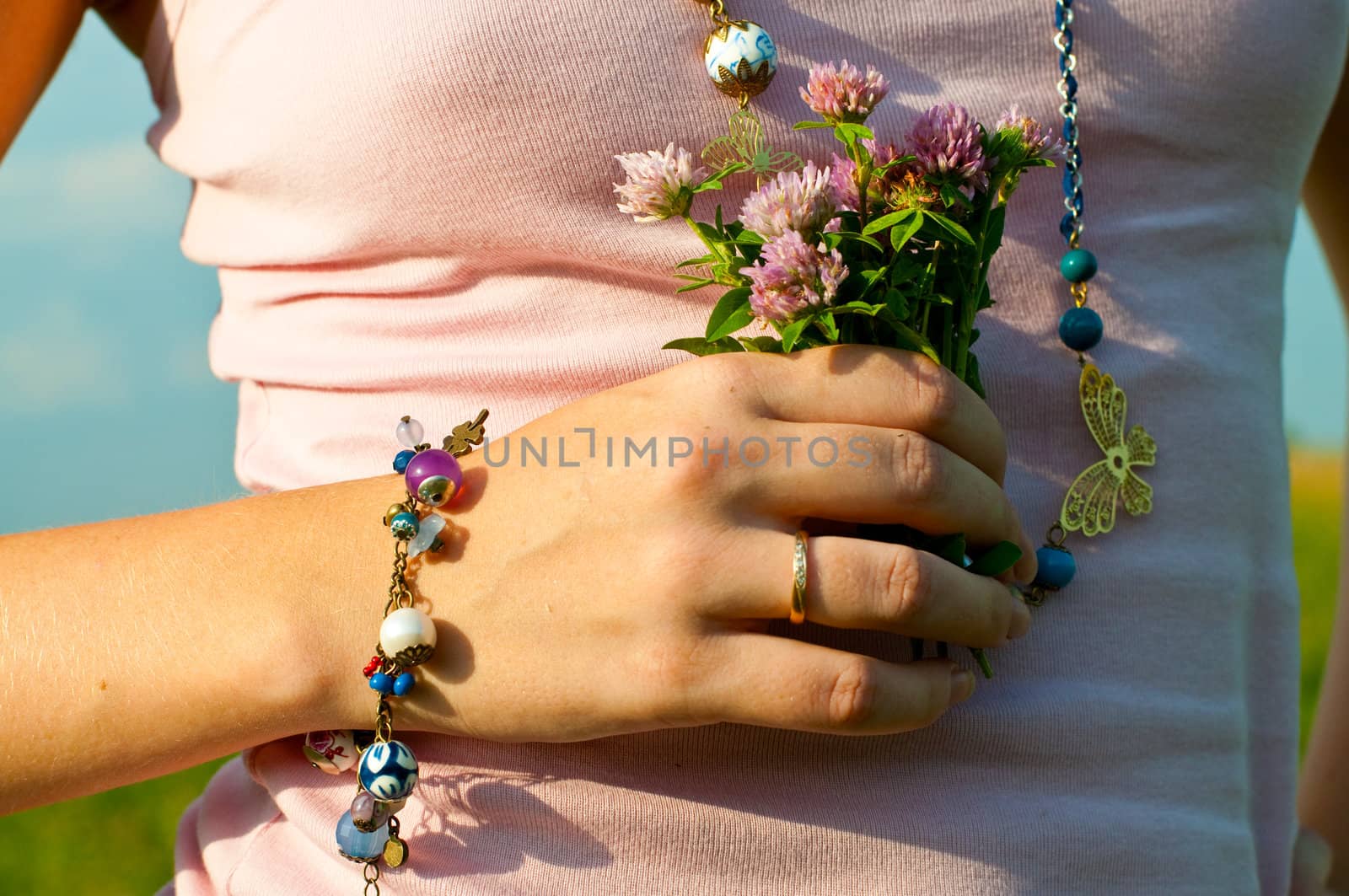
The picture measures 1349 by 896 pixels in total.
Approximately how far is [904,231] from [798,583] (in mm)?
298

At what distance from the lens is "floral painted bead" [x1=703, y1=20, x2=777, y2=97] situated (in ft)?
3.20

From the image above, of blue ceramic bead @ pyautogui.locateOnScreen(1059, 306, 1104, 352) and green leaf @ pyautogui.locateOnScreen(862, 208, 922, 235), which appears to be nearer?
green leaf @ pyautogui.locateOnScreen(862, 208, 922, 235)

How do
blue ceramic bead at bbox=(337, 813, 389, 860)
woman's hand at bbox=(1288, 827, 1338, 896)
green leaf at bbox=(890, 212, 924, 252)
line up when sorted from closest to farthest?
green leaf at bbox=(890, 212, 924, 252)
blue ceramic bead at bbox=(337, 813, 389, 860)
woman's hand at bbox=(1288, 827, 1338, 896)

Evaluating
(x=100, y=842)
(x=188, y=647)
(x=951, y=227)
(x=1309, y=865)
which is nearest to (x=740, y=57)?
(x=951, y=227)

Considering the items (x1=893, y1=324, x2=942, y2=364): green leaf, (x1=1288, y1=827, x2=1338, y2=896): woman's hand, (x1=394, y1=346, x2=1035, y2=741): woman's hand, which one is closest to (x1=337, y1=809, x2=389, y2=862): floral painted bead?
(x1=394, y1=346, x2=1035, y2=741): woman's hand

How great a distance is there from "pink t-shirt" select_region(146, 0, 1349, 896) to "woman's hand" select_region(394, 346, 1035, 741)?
11 cm

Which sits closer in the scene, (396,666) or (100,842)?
(396,666)

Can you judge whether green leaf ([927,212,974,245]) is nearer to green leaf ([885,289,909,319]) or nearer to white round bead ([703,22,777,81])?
green leaf ([885,289,909,319])

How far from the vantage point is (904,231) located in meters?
0.87

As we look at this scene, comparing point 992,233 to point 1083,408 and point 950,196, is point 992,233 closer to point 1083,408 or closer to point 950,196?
point 950,196

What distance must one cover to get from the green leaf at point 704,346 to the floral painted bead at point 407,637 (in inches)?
12.7

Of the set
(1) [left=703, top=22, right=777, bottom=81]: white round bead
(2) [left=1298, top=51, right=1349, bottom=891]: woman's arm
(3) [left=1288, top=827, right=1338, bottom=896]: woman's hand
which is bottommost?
(3) [left=1288, top=827, right=1338, bottom=896]: woman's hand

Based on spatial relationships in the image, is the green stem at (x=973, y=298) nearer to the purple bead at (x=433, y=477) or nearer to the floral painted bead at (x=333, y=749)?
the purple bead at (x=433, y=477)

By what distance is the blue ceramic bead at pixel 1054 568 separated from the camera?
1.06m
